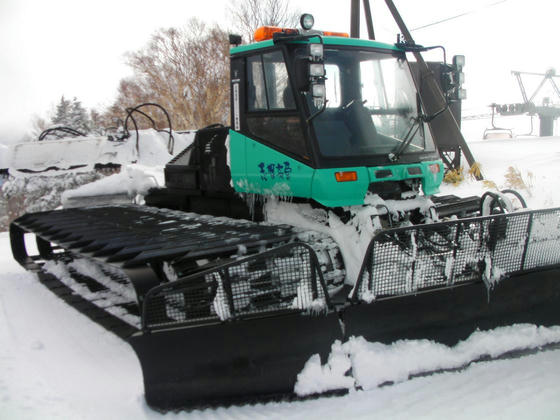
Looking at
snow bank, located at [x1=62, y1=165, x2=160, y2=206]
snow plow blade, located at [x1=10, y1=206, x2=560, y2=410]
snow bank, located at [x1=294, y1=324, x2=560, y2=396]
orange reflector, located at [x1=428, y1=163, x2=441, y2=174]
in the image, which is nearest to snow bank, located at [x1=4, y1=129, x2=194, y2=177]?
snow bank, located at [x1=62, y1=165, x2=160, y2=206]

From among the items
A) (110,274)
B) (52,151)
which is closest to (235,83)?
(110,274)

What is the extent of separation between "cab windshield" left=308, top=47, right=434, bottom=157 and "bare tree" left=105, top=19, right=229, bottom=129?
2566 centimetres

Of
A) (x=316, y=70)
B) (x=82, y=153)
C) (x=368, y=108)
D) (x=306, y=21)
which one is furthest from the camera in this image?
(x=82, y=153)

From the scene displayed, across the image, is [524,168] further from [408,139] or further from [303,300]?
[303,300]

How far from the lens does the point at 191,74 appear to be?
30531 mm

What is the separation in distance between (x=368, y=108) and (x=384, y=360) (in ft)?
7.12

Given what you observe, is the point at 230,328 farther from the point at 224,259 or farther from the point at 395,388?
the point at 395,388

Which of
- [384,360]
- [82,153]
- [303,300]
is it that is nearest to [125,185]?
[82,153]

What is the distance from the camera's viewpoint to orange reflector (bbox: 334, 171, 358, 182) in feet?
13.5

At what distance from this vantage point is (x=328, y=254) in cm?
412

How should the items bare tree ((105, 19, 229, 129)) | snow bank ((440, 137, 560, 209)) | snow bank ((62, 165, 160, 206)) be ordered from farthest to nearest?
bare tree ((105, 19, 229, 129)), snow bank ((440, 137, 560, 209)), snow bank ((62, 165, 160, 206))

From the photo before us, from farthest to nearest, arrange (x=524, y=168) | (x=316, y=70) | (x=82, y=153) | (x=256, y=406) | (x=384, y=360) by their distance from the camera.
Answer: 1. (x=524, y=168)
2. (x=82, y=153)
3. (x=316, y=70)
4. (x=384, y=360)
5. (x=256, y=406)

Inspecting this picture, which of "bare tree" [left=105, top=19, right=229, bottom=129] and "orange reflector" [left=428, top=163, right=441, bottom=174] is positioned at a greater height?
"bare tree" [left=105, top=19, right=229, bottom=129]

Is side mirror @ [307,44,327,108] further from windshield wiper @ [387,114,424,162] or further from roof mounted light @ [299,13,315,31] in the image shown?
windshield wiper @ [387,114,424,162]
